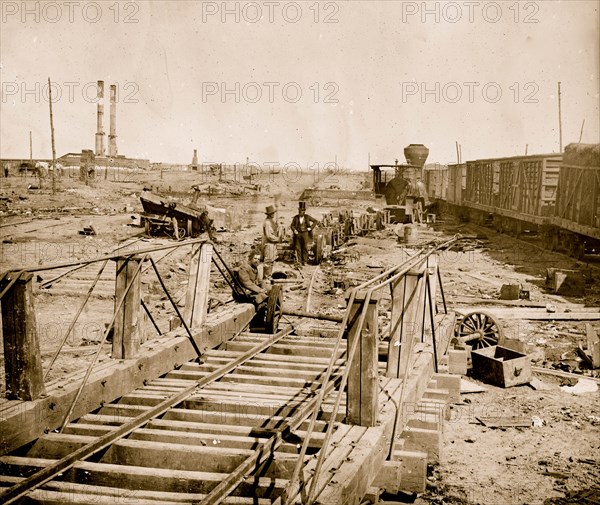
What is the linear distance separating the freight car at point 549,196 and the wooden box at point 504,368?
8.95 meters

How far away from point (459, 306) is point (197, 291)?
20.2ft

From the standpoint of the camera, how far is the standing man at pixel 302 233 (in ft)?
54.9

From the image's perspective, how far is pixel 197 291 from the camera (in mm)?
7480

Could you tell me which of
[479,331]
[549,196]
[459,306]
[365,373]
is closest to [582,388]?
[479,331]

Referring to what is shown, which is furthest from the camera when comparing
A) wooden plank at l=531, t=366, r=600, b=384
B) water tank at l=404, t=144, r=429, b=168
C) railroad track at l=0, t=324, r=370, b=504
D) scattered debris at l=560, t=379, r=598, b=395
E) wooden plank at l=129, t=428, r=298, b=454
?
water tank at l=404, t=144, r=429, b=168

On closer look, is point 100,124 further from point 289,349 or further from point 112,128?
point 289,349

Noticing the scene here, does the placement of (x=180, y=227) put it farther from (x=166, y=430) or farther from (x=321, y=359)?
(x=166, y=430)

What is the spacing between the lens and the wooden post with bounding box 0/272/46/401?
459 centimetres

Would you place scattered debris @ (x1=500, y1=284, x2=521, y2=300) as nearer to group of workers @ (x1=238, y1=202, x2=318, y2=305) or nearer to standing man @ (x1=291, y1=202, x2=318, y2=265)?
group of workers @ (x1=238, y1=202, x2=318, y2=305)

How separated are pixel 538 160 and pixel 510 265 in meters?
5.60

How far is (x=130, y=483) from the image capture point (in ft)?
13.5

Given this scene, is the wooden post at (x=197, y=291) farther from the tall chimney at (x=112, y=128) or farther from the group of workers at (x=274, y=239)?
the tall chimney at (x=112, y=128)

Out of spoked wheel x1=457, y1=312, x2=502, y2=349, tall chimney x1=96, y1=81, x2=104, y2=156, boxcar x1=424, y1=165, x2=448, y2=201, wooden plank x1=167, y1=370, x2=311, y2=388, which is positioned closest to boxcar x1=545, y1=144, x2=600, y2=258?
spoked wheel x1=457, y1=312, x2=502, y2=349

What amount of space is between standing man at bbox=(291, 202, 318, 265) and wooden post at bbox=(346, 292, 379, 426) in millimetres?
12058
